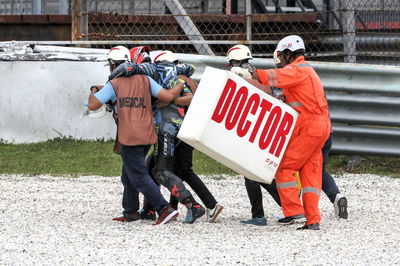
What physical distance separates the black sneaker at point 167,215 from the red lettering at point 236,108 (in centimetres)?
109

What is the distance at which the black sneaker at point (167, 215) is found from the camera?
9408 millimetres

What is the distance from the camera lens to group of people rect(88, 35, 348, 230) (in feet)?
29.5

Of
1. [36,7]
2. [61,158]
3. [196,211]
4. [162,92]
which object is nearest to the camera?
[162,92]

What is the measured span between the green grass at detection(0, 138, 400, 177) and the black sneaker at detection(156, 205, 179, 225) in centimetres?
325

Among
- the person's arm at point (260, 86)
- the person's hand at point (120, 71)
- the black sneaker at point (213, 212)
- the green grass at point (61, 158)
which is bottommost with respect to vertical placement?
the green grass at point (61, 158)

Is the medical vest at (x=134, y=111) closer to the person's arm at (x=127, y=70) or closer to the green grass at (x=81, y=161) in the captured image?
the person's arm at (x=127, y=70)

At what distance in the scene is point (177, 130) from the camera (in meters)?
9.50

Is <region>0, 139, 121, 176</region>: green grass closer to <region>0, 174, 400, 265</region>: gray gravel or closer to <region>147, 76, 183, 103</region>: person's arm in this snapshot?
<region>0, 174, 400, 265</region>: gray gravel

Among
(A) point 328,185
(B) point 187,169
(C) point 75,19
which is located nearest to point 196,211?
(B) point 187,169

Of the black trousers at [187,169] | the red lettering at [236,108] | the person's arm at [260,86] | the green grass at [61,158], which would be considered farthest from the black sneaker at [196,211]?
the green grass at [61,158]

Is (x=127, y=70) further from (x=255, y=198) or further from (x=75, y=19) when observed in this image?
(x=75, y=19)

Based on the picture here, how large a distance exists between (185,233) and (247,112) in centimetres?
110

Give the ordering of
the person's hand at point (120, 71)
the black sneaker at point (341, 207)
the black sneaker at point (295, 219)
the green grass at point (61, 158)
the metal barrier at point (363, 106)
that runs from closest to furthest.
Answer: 1. the black sneaker at point (295, 219)
2. the person's hand at point (120, 71)
3. the black sneaker at point (341, 207)
4. the metal barrier at point (363, 106)
5. the green grass at point (61, 158)

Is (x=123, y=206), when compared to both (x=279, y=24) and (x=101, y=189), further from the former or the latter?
(x=279, y=24)
